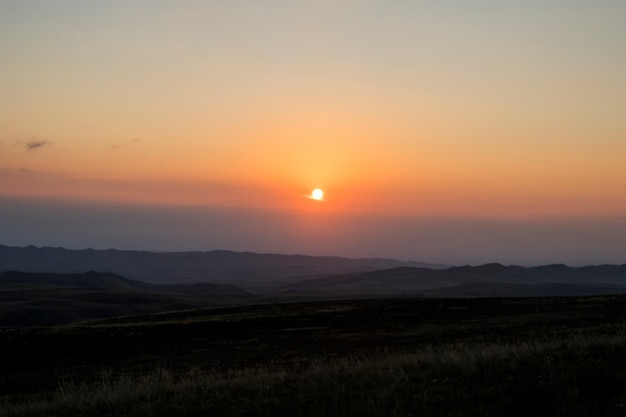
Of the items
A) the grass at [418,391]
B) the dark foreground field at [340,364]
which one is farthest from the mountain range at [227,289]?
the grass at [418,391]

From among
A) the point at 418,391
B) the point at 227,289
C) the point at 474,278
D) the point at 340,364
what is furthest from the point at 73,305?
the point at 474,278

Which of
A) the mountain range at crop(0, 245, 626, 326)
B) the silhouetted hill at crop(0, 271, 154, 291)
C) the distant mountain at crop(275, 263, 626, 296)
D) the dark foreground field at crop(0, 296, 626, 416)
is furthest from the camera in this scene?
the distant mountain at crop(275, 263, 626, 296)

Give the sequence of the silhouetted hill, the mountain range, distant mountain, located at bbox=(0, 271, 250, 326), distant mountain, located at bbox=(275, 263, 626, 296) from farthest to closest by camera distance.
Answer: distant mountain, located at bbox=(275, 263, 626, 296), the silhouetted hill, the mountain range, distant mountain, located at bbox=(0, 271, 250, 326)

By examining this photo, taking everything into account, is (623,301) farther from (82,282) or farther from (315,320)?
(82,282)

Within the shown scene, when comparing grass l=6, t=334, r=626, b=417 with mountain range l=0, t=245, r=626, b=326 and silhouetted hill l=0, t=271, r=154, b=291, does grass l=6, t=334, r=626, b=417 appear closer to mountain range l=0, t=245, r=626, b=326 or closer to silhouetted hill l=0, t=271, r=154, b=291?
mountain range l=0, t=245, r=626, b=326

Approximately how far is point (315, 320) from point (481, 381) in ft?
91.4

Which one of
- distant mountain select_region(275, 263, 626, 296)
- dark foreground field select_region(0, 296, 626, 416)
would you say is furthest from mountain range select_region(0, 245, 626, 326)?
A: dark foreground field select_region(0, 296, 626, 416)

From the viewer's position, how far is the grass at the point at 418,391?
807 centimetres

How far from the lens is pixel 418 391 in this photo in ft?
29.3

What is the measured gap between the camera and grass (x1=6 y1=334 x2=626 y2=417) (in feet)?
26.5

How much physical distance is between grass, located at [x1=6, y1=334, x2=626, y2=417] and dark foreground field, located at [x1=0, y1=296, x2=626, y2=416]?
0.03 metres

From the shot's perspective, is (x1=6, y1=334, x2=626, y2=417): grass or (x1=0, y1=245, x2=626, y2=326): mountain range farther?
(x1=0, y1=245, x2=626, y2=326): mountain range

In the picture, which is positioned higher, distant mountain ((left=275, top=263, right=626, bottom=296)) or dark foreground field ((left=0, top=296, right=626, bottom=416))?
dark foreground field ((left=0, top=296, right=626, bottom=416))

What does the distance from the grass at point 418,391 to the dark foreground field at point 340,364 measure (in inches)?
1.2
